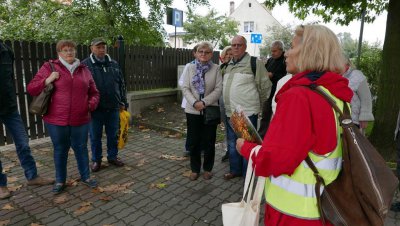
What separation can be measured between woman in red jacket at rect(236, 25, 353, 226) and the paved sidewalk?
1.96m

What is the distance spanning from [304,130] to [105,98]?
3.79 m

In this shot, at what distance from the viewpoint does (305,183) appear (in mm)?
1623

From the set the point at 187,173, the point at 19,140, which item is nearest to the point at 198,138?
the point at 187,173

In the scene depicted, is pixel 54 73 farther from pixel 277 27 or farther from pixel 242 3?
pixel 242 3

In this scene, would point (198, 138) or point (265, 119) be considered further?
point (198, 138)

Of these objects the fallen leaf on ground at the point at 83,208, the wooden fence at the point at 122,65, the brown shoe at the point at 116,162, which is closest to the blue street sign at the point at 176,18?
the wooden fence at the point at 122,65

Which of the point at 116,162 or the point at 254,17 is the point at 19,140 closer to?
the point at 116,162

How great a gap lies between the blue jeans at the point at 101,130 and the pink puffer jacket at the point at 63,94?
79 cm

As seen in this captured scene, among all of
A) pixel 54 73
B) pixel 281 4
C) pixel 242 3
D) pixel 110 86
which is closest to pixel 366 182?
pixel 54 73

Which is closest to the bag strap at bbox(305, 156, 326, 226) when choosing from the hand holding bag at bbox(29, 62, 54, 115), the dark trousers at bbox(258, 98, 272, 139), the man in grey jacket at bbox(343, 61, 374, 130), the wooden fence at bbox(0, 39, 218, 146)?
the dark trousers at bbox(258, 98, 272, 139)

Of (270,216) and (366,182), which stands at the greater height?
(366,182)

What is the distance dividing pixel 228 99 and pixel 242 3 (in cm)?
5076

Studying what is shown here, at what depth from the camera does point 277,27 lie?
45.8 metres

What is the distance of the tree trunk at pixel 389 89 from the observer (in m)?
5.09
